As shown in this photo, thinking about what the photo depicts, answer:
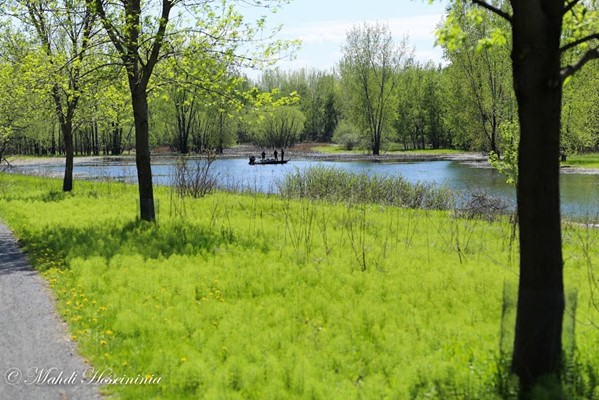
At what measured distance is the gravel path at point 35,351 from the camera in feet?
17.0

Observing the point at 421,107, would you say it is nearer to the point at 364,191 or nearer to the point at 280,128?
the point at 280,128

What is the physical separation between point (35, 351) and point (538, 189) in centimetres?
564

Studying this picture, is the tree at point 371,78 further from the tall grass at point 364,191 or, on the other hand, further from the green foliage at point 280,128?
the tall grass at point 364,191

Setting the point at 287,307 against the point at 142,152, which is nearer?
the point at 287,307

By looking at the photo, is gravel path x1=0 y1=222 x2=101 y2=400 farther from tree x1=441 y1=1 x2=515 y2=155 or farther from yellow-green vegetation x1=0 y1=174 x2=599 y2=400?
tree x1=441 y1=1 x2=515 y2=155

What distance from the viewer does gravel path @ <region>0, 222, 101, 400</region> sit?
517cm

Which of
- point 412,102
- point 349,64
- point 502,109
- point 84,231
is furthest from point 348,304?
point 412,102

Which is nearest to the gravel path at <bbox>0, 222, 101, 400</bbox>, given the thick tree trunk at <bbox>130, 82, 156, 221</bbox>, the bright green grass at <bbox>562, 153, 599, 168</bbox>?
the thick tree trunk at <bbox>130, 82, 156, 221</bbox>

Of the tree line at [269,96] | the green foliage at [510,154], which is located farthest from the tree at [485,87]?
the green foliage at [510,154]

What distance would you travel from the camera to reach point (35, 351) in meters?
6.05

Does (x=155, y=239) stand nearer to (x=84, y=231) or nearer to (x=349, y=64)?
(x=84, y=231)

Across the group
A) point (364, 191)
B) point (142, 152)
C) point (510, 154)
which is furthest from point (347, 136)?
point (142, 152)

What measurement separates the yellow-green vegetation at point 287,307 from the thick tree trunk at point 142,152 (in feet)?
2.63

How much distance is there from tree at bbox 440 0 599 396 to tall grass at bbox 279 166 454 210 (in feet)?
53.7
